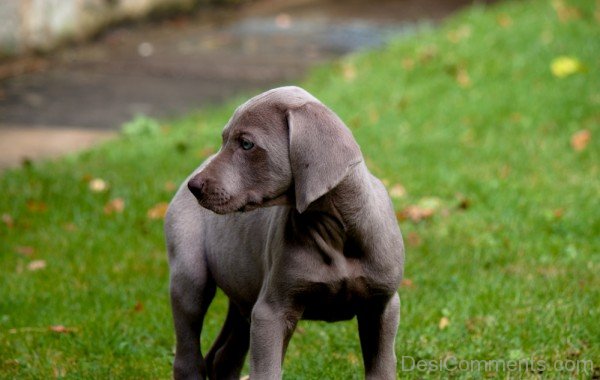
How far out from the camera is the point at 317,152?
320cm

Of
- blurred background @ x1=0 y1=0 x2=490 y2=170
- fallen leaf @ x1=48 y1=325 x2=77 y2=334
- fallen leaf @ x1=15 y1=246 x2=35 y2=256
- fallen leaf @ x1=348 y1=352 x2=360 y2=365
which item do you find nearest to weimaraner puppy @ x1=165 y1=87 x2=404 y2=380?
fallen leaf @ x1=348 y1=352 x2=360 y2=365

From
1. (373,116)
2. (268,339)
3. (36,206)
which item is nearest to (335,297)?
(268,339)

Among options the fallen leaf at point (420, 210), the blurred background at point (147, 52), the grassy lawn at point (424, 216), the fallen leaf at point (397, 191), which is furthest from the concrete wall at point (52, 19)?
the fallen leaf at point (420, 210)

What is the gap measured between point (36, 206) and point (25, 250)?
78cm

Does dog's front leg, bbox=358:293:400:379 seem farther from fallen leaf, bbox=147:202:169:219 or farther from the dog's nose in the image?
fallen leaf, bbox=147:202:169:219

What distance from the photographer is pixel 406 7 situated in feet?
47.1

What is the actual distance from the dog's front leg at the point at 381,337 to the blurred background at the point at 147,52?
494 centimetres

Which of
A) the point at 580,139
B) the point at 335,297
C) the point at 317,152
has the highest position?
the point at 317,152

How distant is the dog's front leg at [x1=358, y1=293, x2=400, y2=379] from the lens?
3.64 m

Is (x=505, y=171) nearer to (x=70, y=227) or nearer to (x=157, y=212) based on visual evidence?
(x=157, y=212)

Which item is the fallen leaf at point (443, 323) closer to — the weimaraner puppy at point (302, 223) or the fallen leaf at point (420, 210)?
the weimaraner puppy at point (302, 223)

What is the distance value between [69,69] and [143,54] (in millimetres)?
1073

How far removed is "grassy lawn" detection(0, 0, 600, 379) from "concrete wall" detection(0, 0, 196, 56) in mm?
2913

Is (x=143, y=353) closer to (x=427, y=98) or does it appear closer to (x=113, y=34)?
(x=427, y=98)
